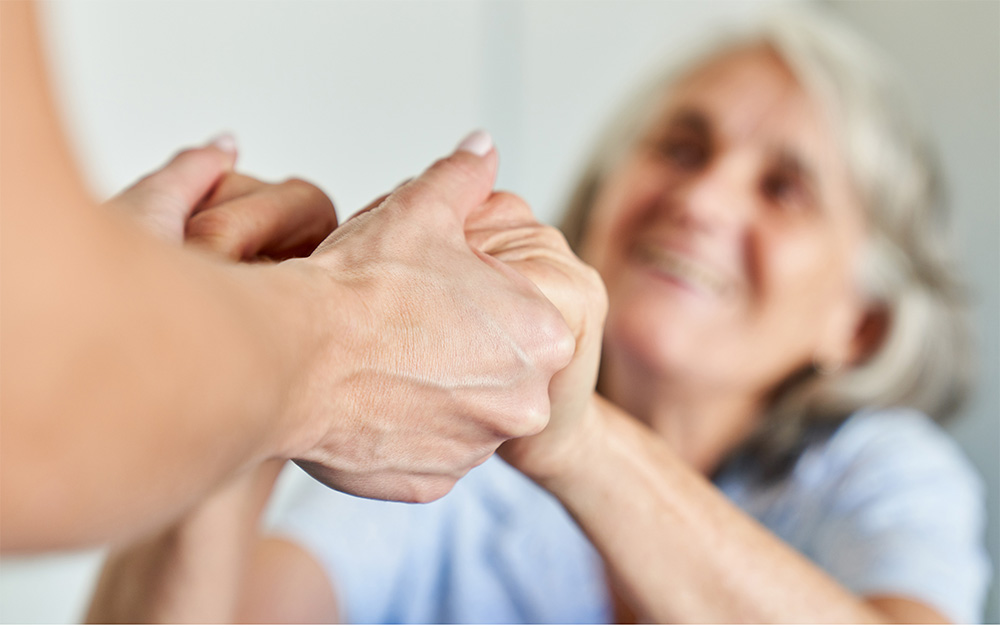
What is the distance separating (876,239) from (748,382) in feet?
0.88

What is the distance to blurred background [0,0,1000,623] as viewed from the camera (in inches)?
50.4

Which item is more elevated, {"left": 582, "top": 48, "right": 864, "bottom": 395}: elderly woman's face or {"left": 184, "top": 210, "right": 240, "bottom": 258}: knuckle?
{"left": 184, "top": 210, "right": 240, "bottom": 258}: knuckle

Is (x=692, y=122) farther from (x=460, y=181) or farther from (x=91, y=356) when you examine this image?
(x=91, y=356)

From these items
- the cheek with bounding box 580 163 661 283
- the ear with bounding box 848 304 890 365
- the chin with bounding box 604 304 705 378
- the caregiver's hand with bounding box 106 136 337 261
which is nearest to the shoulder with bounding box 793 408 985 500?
the ear with bounding box 848 304 890 365

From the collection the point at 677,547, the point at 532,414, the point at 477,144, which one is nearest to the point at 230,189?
the point at 477,144

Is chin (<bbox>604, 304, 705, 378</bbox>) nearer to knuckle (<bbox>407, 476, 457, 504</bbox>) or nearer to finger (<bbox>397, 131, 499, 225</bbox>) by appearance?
finger (<bbox>397, 131, 499, 225</bbox>)

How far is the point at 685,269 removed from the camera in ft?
3.21

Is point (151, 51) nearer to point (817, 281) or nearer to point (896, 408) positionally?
point (817, 281)

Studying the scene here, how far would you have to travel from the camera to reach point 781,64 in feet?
3.49

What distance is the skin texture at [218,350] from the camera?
0.19m

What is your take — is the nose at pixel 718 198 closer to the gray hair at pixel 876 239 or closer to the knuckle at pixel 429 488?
the gray hair at pixel 876 239

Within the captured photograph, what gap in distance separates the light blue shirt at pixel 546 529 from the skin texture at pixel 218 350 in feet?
1.98

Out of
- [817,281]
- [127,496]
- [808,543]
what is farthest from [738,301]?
[127,496]

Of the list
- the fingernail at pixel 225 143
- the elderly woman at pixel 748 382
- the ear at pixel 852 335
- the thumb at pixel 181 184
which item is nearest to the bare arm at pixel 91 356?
the thumb at pixel 181 184
